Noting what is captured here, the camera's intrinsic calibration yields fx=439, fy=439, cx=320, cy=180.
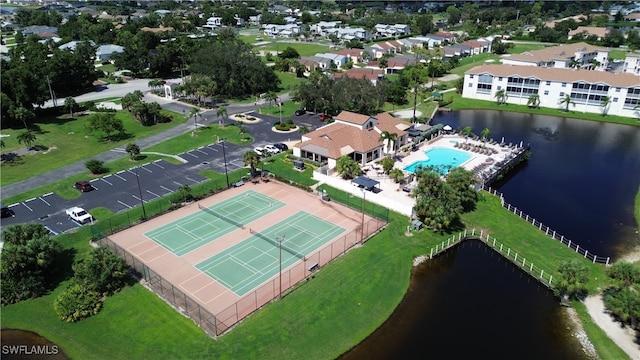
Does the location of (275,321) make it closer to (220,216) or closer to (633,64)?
(220,216)

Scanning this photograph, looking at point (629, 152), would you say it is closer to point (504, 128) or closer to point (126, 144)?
point (504, 128)

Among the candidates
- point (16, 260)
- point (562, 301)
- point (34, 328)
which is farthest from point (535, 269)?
point (16, 260)

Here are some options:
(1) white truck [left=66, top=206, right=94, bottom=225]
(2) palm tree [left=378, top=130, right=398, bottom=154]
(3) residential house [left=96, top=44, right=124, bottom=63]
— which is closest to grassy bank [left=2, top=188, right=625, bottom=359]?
(1) white truck [left=66, top=206, right=94, bottom=225]

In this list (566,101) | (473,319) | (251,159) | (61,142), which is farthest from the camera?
(566,101)

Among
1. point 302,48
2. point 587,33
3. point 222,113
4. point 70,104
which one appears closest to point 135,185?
point 222,113

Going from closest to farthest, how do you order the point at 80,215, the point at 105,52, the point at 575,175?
the point at 80,215, the point at 575,175, the point at 105,52

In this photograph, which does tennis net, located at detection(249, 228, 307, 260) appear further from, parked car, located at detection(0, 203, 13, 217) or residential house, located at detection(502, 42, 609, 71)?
residential house, located at detection(502, 42, 609, 71)
